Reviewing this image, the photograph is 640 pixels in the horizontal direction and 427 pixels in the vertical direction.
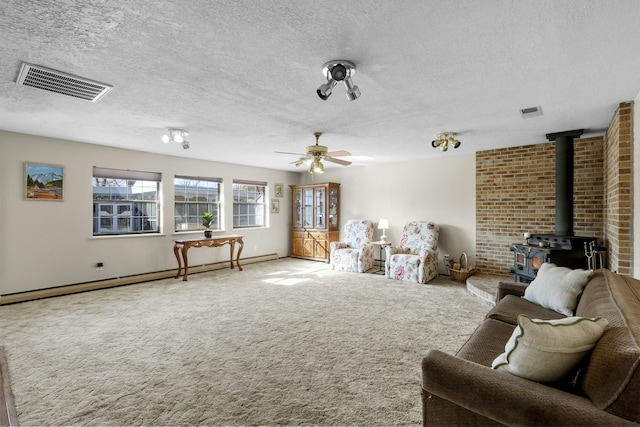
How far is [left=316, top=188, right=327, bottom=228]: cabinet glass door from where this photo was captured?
23.8 ft

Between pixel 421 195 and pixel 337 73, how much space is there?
179 inches

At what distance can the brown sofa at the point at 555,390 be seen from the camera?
97cm

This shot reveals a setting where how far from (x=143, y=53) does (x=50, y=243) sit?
389 centimetres

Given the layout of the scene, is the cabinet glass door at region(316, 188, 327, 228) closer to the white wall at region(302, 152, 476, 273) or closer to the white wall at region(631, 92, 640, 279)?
the white wall at region(302, 152, 476, 273)

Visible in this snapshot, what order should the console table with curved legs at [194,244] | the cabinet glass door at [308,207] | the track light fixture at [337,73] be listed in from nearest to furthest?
1. the track light fixture at [337,73]
2. the console table with curved legs at [194,244]
3. the cabinet glass door at [308,207]

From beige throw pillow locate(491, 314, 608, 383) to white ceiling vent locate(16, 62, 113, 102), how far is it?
3.23m

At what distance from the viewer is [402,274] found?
5.27 metres

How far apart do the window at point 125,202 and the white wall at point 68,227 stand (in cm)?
15

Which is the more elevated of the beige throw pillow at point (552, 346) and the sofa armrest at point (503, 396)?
the beige throw pillow at point (552, 346)

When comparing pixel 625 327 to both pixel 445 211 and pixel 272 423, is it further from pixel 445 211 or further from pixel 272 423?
pixel 445 211

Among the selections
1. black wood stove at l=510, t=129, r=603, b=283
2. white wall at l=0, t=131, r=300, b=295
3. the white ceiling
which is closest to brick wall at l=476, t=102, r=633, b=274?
black wood stove at l=510, t=129, r=603, b=283

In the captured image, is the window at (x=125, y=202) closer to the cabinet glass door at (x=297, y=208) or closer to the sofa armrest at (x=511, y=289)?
the cabinet glass door at (x=297, y=208)

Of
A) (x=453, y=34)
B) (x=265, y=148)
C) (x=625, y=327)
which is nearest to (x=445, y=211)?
(x=265, y=148)

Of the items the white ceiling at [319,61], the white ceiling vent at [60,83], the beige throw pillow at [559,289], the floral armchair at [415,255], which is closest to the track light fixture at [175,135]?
the white ceiling at [319,61]
